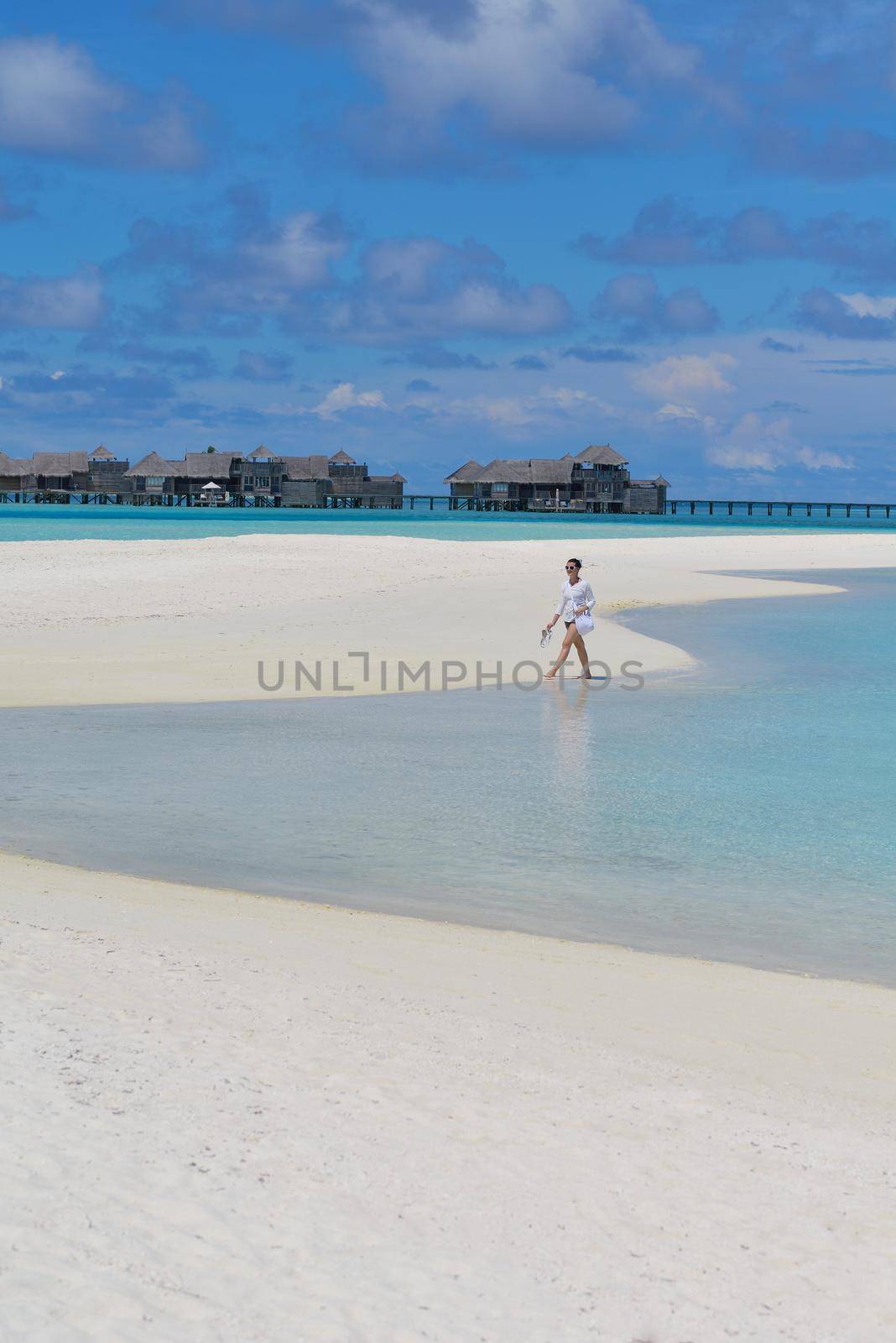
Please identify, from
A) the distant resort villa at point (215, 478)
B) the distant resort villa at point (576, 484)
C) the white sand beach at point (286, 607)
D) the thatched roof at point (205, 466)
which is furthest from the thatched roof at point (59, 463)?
the white sand beach at point (286, 607)

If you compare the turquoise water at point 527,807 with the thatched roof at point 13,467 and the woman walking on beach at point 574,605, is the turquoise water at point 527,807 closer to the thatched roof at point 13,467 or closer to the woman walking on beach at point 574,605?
the woman walking on beach at point 574,605

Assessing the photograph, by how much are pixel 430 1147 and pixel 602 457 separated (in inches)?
5273

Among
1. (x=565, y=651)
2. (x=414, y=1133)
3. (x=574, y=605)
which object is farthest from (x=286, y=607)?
(x=414, y=1133)

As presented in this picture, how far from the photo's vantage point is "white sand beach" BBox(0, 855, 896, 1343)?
3266 millimetres

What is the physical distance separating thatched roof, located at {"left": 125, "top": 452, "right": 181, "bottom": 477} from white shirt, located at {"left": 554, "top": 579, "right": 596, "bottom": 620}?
436ft

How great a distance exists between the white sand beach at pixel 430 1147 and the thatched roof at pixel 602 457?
132 m

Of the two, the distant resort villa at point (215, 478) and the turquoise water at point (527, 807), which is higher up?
the distant resort villa at point (215, 478)

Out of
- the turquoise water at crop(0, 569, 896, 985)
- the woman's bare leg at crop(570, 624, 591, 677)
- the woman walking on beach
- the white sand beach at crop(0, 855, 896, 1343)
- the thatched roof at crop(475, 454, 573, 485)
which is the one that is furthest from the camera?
the thatched roof at crop(475, 454, 573, 485)

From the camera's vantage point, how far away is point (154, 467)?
14425 centimetres

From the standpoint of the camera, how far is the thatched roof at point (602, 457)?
135 metres

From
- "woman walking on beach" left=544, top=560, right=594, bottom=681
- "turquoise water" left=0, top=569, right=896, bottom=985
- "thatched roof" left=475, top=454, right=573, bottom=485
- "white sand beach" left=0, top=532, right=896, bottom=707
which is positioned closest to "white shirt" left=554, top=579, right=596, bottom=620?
"woman walking on beach" left=544, top=560, right=594, bottom=681

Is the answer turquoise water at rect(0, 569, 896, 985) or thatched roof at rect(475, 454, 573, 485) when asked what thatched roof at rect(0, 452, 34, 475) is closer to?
thatched roof at rect(475, 454, 573, 485)

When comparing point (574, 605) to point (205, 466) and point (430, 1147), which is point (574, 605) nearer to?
point (430, 1147)

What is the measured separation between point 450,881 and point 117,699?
7.78m
